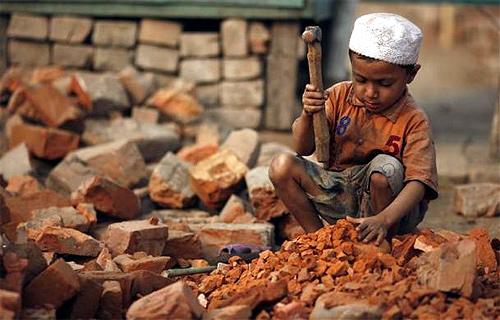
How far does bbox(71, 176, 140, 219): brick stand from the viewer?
5574 millimetres

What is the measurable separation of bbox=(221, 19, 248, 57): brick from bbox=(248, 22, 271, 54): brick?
0.05 meters

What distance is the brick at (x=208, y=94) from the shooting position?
8242mm

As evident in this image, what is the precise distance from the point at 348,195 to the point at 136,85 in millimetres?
3424

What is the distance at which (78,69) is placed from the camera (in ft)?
27.6

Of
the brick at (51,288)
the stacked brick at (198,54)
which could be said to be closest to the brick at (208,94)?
the stacked brick at (198,54)

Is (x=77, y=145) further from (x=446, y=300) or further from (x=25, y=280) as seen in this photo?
(x=446, y=300)

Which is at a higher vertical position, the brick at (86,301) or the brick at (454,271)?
the brick at (454,271)

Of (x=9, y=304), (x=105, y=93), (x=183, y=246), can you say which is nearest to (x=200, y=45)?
(x=105, y=93)

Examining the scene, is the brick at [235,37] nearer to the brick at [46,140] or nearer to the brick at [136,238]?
the brick at [46,140]

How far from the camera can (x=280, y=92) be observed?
322 inches

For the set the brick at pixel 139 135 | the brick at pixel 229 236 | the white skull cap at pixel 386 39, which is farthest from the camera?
the brick at pixel 139 135

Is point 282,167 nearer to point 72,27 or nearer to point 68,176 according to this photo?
point 68,176

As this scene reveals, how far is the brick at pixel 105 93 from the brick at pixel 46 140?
1.64 feet

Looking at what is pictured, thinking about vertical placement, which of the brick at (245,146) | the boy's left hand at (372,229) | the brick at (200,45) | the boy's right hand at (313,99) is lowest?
the brick at (245,146)
